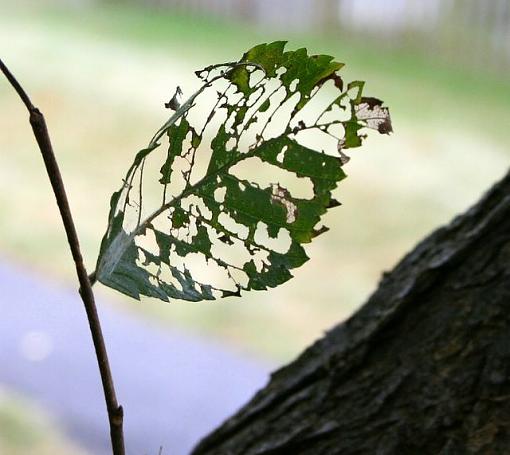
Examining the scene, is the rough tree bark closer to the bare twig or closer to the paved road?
the bare twig

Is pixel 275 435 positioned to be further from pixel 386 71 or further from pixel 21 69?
pixel 21 69

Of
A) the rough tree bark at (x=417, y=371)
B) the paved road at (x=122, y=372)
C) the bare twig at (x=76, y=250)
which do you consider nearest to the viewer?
the bare twig at (x=76, y=250)

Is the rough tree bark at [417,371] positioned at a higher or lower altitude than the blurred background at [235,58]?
lower

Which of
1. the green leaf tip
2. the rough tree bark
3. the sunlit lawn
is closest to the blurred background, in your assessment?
the sunlit lawn

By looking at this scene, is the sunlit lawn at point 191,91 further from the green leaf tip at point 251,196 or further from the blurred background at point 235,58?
the green leaf tip at point 251,196

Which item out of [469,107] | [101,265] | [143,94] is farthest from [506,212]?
[143,94]

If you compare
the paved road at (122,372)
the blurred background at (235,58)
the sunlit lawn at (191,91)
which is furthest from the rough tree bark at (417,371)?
the sunlit lawn at (191,91)
